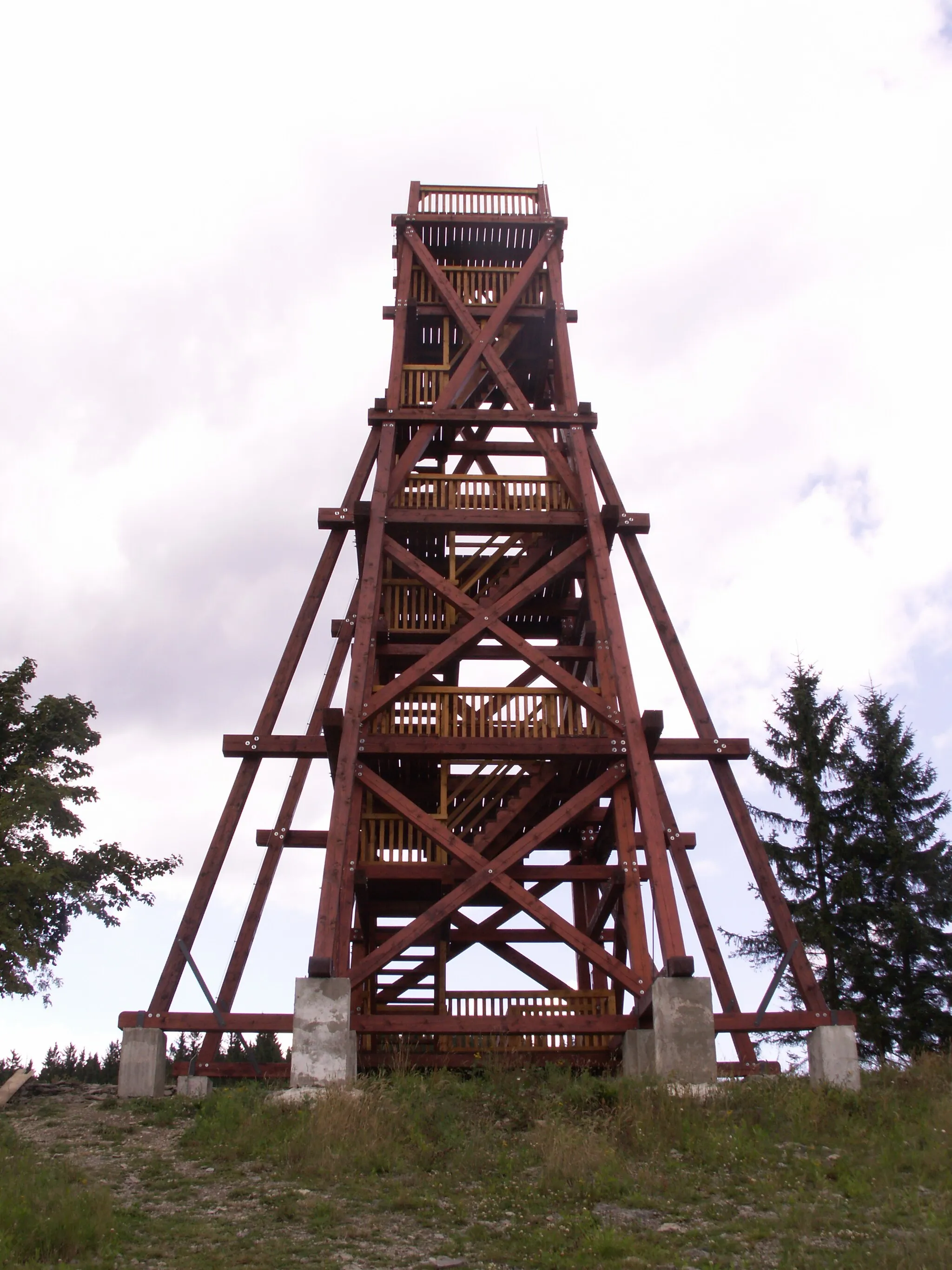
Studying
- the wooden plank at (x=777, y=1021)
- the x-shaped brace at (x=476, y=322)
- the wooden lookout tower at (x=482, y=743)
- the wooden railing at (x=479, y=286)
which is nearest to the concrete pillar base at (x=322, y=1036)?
the wooden lookout tower at (x=482, y=743)

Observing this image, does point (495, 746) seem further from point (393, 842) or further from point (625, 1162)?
point (625, 1162)

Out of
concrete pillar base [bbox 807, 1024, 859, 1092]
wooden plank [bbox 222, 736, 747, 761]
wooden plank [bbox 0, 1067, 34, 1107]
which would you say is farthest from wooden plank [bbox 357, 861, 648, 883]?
wooden plank [bbox 0, 1067, 34, 1107]

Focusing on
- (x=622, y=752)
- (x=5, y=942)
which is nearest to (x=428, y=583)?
(x=622, y=752)

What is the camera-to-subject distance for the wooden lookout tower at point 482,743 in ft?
44.1

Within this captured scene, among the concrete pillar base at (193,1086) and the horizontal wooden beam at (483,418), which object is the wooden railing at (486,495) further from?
the concrete pillar base at (193,1086)

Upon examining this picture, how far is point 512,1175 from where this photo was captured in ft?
31.0

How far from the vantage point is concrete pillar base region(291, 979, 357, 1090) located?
11992 millimetres

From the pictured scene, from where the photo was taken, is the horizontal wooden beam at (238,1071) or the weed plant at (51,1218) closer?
the weed plant at (51,1218)

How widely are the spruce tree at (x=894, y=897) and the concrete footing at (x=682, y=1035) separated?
325 inches

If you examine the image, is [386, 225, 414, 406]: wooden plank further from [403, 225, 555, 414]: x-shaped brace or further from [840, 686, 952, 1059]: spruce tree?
[840, 686, 952, 1059]: spruce tree

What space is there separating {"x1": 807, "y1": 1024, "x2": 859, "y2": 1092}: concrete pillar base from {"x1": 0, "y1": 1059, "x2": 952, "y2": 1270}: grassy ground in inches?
12.4

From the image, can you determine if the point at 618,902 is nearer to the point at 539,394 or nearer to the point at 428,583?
the point at 428,583

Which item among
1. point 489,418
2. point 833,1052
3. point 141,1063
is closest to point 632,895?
point 833,1052

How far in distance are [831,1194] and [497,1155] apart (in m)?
2.52
